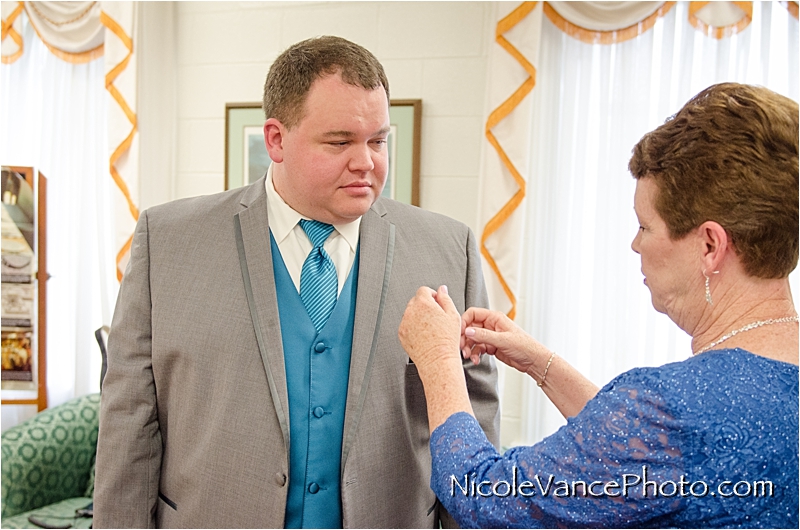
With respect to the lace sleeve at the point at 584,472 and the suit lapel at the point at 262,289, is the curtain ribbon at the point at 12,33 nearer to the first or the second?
the suit lapel at the point at 262,289

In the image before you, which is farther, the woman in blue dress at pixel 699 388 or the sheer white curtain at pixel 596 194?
the sheer white curtain at pixel 596 194

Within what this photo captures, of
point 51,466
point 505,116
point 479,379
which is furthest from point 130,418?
point 505,116

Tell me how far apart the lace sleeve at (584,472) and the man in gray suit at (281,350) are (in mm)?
361

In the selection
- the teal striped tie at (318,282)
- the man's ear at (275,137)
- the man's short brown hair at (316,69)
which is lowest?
the teal striped tie at (318,282)

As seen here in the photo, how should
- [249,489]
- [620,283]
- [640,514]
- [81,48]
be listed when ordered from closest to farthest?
[640,514] → [249,489] → [620,283] → [81,48]

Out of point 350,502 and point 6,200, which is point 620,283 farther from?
point 6,200

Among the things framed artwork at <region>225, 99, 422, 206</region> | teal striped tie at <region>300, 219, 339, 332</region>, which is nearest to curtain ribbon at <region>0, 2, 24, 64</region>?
framed artwork at <region>225, 99, 422, 206</region>

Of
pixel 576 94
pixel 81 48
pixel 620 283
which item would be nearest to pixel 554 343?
pixel 620 283

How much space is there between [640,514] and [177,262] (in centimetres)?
107

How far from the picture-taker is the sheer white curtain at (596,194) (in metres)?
2.94

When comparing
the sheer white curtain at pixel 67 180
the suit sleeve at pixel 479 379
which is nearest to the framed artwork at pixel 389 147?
the sheer white curtain at pixel 67 180

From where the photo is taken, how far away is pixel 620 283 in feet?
9.96

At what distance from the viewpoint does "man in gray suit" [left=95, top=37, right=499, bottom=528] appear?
4.68 feet

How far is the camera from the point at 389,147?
3.19 m
